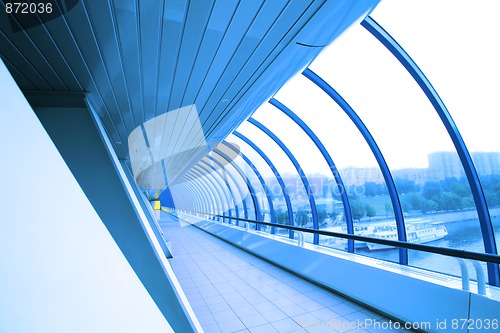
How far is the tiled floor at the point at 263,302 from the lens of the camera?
10.9 feet

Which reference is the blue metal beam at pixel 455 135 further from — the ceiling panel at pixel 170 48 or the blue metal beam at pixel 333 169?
the blue metal beam at pixel 333 169

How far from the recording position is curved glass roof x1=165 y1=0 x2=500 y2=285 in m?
3.37

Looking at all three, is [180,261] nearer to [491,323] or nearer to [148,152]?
[148,152]

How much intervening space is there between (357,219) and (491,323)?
409 cm

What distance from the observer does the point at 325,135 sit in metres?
6.30

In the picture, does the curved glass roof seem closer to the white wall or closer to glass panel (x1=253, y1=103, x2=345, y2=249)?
glass panel (x1=253, y1=103, x2=345, y2=249)

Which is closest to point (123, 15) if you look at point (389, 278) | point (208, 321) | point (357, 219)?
point (208, 321)

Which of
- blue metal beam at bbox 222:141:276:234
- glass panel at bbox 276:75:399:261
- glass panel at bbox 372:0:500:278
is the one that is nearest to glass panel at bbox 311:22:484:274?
glass panel at bbox 372:0:500:278

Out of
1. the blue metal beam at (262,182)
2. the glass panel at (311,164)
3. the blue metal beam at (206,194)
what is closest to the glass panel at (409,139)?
the glass panel at (311,164)

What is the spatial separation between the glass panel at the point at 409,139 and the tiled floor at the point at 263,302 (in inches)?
62.6

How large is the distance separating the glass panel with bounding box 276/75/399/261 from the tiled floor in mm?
2021

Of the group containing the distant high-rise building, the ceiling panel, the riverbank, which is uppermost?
the ceiling panel

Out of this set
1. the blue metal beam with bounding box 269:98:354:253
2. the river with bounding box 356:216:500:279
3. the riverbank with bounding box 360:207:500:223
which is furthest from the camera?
the blue metal beam with bounding box 269:98:354:253

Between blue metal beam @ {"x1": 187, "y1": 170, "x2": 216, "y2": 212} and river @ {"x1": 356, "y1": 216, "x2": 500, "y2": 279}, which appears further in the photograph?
blue metal beam @ {"x1": 187, "y1": 170, "x2": 216, "y2": 212}
